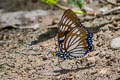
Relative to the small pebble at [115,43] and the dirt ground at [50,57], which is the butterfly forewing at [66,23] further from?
the small pebble at [115,43]

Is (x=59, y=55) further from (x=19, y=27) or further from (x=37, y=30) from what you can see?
(x=19, y=27)

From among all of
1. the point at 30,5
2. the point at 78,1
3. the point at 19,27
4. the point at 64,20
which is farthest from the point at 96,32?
the point at 30,5

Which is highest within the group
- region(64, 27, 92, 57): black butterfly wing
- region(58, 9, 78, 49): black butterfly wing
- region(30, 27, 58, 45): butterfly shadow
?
region(58, 9, 78, 49): black butterfly wing

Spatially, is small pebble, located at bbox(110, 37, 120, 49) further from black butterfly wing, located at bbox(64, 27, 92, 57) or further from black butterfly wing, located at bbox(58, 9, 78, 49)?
black butterfly wing, located at bbox(58, 9, 78, 49)

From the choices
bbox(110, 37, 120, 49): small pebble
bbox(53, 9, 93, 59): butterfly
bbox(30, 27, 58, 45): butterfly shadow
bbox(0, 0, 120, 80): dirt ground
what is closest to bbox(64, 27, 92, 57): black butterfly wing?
bbox(53, 9, 93, 59): butterfly

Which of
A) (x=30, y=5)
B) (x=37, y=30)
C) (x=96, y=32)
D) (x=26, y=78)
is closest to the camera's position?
(x=26, y=78)

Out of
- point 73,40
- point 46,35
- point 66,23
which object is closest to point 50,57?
point 73,40

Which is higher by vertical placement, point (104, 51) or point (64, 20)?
point (64, 20)
